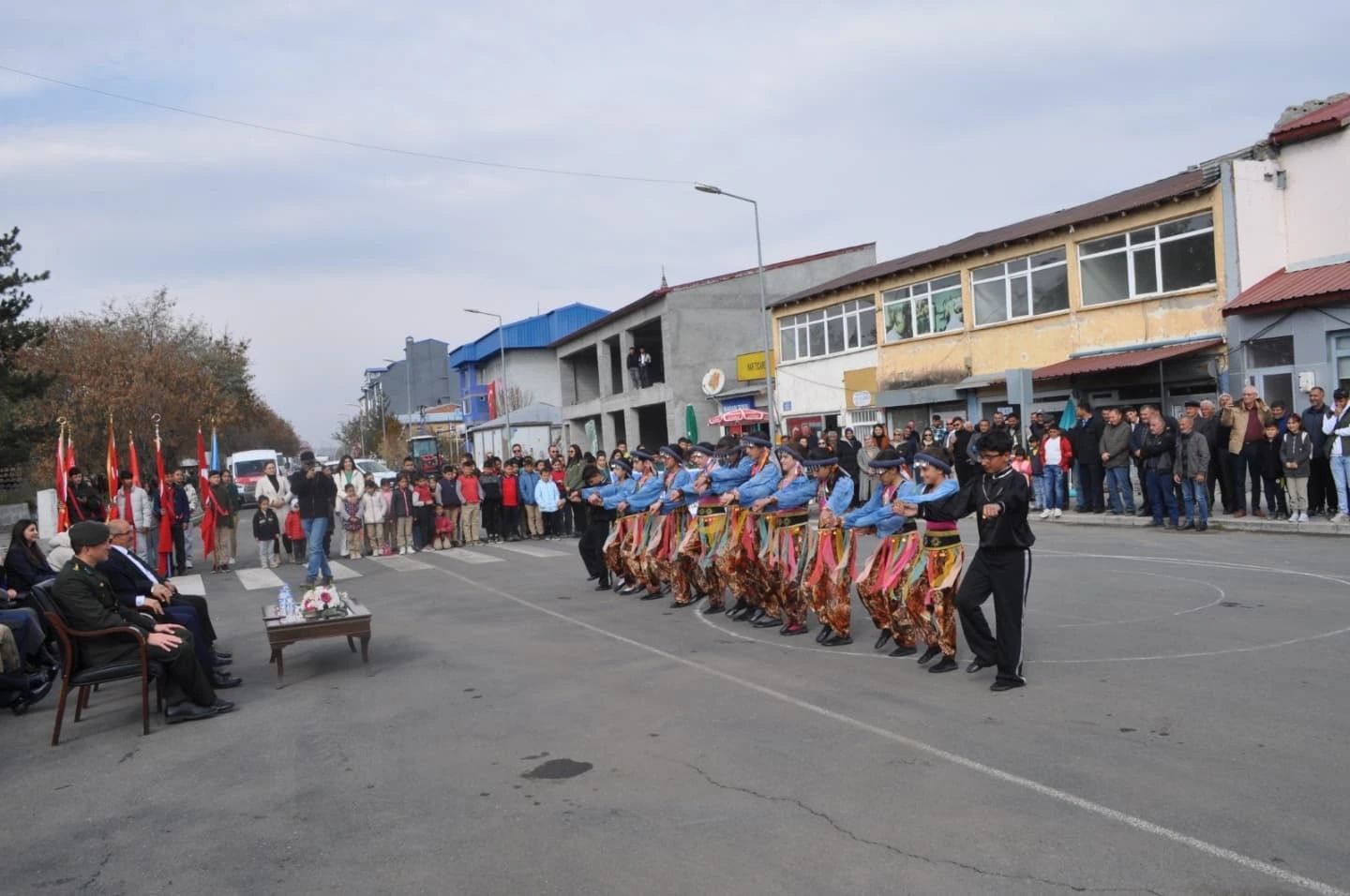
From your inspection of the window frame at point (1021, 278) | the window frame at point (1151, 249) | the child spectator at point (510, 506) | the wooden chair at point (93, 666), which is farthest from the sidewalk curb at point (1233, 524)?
the wooden chair at point (93, 666)

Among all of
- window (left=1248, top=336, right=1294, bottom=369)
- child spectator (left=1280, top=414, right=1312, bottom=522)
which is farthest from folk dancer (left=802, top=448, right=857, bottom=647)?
window (left=1248, top=336, right=1294, bottom=369)

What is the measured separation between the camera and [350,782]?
6191mm

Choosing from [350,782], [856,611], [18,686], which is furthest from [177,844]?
[856,611]

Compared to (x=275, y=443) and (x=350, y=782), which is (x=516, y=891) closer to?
(x=350, y=782)

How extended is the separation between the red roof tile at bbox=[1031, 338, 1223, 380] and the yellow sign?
47.9 ft

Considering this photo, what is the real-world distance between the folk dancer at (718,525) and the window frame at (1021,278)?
59.0ft

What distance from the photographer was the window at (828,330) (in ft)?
114

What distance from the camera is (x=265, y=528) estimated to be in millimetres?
A: 20438

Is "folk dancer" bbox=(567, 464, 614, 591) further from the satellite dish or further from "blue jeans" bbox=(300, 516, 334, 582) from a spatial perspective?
the satellite dish

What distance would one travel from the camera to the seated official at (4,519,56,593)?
1096 centimetres

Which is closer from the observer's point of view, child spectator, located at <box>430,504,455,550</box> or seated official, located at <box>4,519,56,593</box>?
seated official, located at <box>4,519,56,593</box>

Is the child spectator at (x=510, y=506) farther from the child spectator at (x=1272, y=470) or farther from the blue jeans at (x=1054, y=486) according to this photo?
the child spectator at (x=1272, y=470)

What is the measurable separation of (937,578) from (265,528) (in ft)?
52.0

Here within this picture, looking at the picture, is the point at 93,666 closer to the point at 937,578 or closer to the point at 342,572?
the point at 937,578
